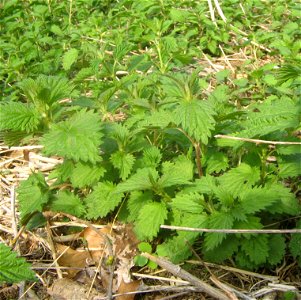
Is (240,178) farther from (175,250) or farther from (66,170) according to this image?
(66,170)

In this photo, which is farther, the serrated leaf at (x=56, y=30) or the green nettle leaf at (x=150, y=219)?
the serrated leaf at (x=56, y=30)

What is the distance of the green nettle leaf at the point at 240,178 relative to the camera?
2.12 m

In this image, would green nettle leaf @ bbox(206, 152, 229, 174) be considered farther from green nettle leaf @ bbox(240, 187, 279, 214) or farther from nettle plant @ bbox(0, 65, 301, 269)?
green nettle leaf @ bbox(240, 187, 279, 214)

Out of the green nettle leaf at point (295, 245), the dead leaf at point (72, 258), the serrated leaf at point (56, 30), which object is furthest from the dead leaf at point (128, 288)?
the serrated leaf at point (56, 30)

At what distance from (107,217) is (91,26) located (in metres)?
2.57

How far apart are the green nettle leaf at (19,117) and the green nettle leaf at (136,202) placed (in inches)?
21.3

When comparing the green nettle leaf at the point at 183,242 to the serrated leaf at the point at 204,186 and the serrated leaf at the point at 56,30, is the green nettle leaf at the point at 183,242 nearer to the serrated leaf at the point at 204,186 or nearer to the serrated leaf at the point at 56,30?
the serrated leaf at the point at 204,186

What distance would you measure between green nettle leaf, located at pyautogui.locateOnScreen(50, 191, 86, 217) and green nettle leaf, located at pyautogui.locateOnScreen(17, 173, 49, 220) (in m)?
0.07

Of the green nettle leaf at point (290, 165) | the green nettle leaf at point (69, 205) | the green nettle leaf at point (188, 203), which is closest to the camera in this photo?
the green nettle leaf at point (188, 203)

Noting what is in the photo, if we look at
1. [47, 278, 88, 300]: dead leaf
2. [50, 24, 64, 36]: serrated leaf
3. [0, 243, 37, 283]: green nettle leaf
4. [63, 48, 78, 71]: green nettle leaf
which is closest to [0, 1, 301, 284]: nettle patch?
[47, 278, 88, 300]: dead leaf

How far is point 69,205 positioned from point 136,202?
37 cm

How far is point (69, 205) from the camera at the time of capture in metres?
2.39

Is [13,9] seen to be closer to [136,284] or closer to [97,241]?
[97,241]

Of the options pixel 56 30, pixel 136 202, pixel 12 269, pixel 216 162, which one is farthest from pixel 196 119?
pixel 56 30
